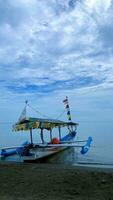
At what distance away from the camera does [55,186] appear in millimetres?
11391

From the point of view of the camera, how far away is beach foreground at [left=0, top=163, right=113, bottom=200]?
1028cm

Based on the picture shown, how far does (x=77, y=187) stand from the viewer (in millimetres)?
11219

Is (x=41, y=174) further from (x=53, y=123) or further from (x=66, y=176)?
(x=53, y=123)

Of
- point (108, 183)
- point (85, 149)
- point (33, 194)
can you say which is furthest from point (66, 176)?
point (85, 149)

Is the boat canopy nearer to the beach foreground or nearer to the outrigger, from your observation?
the outrigger

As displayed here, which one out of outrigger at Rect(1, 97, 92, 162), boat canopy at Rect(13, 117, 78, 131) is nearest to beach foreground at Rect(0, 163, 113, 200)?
outrigger at Rect(1, 97, 92, 162)

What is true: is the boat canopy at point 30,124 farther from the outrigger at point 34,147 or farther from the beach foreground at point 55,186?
the beach foreground at point 55,186

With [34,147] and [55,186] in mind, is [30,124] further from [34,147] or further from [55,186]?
[55,186]

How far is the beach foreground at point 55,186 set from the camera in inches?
405

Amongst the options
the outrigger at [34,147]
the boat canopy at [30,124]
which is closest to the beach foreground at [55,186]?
the outrigger at [34,147]

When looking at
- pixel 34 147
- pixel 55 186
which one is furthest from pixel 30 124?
pixel 55 186

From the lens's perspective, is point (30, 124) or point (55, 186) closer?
point (55, 186)

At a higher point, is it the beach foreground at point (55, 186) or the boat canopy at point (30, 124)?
the boat canopy at point (30, 124)

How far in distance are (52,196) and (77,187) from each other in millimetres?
1161
